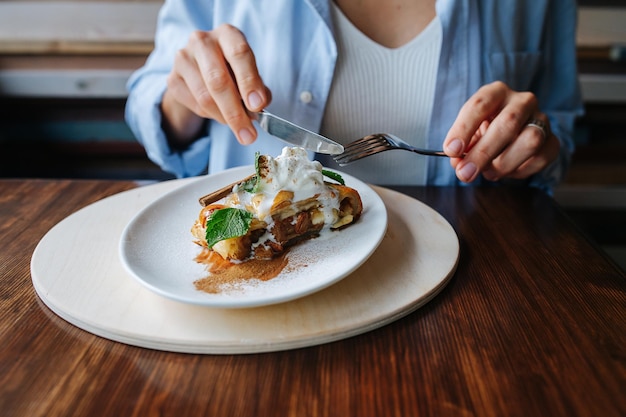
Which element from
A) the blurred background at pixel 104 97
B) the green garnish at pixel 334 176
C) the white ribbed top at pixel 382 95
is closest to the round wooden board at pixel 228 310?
the green garnish at pixel 334 176

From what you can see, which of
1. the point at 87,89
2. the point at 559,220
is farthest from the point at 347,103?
the point at 87,89

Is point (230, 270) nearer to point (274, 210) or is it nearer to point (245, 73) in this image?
point (274, 210)

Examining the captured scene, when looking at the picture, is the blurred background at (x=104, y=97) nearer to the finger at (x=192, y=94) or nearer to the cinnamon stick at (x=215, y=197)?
the finger at (x=192, y=94)

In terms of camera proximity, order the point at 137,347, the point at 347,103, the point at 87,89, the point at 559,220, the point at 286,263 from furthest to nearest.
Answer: the point at 87,89, the point at 347,103, the point at 559,220, the point at 286,263, the point at 137,347

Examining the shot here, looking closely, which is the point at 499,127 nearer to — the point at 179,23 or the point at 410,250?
the point at 410,250

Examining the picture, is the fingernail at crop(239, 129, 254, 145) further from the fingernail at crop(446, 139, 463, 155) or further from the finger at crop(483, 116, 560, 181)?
the finger at crop(483, 116, 560, 181)

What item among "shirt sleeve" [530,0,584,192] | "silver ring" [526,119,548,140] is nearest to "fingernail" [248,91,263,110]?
"silver ring" [526,119,548,140]
